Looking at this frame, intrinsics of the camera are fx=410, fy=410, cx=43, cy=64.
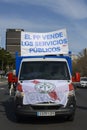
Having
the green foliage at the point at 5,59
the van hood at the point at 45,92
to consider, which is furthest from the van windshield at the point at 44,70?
the green foliage at the point at 5,59

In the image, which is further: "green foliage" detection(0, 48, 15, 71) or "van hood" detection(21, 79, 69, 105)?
"green foliage" detection(0, 48, 15, 71)

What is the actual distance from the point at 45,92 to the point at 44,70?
118 cm

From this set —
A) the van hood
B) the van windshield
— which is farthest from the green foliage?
the van hood

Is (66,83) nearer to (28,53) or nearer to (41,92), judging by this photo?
(41,92)

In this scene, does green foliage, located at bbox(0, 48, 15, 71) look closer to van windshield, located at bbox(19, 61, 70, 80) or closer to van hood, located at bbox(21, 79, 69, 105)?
van windshield, located at bbox(19, 61, 70, 80)

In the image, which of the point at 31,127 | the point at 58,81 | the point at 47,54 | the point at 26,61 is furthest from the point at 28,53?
the point at 31,127

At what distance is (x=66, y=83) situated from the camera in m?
12.7

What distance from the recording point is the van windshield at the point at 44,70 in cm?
1320

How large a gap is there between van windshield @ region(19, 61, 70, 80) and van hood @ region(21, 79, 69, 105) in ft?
Answer: 1.81

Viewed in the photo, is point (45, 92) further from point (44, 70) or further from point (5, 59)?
point (5, 59)

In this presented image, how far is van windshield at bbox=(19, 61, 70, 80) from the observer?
13.2 metres

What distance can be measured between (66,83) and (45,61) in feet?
4.37

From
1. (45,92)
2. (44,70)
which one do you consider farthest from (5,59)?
(45,92)

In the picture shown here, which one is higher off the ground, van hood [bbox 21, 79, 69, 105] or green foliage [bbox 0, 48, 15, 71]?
green foliage [bbox 0, 48, 15, 71]
